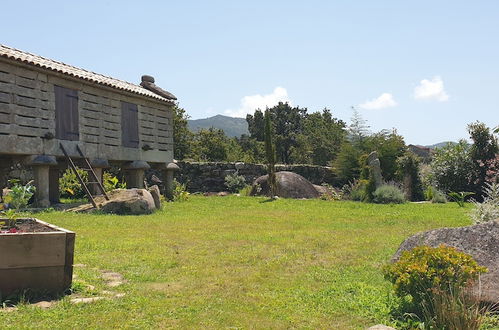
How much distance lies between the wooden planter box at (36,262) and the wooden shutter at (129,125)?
13646 millimetres

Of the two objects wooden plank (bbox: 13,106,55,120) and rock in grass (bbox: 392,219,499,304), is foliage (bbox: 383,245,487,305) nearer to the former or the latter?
rock in grass (bbox: 392,219,499,304)

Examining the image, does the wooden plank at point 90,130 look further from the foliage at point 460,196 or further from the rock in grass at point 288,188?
the foliage at point 460,196

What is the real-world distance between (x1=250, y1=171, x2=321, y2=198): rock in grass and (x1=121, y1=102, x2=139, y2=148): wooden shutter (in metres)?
6.88

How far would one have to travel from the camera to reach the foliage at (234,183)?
2548 centimetres

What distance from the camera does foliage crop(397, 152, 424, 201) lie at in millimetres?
23016

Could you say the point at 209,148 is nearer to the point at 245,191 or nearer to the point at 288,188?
the point at 245,191

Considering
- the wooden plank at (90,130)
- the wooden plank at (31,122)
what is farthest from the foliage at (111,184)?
the wooden plank at (31,122)

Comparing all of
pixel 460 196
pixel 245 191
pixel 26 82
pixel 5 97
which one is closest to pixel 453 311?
pixel 5 97

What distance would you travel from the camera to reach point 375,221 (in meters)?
12.8

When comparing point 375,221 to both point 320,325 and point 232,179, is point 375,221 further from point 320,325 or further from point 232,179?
point 232,179

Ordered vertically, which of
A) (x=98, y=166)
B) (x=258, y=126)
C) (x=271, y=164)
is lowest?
(x=98, y=166)

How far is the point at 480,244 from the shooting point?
205 inches

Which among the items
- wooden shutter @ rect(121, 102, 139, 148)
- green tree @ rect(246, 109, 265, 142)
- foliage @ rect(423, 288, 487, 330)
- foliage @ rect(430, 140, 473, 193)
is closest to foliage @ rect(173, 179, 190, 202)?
wooden shutter @ rect(121, 102, 139, 148)

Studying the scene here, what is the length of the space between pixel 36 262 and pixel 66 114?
1180cm
